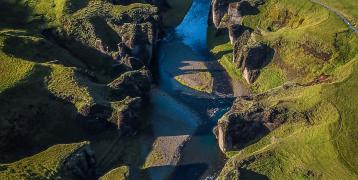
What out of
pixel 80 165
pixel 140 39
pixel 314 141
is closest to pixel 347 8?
pixel 314 141

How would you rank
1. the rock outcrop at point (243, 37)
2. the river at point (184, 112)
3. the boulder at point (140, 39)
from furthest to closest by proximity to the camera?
1. the boulder at point (140, 39)
2. the rock outcrop at point (243, 37)
3. the river at point (184, 112)

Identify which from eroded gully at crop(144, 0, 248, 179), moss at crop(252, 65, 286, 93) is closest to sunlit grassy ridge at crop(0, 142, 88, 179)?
eroded gully at crop(144, 0, 248, 179)

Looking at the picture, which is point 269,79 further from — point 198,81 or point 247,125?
point 247,125

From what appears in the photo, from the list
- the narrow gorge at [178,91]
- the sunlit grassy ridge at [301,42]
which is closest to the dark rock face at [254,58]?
the narrow gorge at [178,91]

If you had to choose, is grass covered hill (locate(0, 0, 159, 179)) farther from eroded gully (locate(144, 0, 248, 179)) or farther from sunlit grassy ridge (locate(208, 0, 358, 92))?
sunlit grassy ridge (locate(208, 0, 358, 92))

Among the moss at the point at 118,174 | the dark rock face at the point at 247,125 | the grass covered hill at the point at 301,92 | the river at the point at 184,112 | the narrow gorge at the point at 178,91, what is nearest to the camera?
the grass covered hill at the point at 301,92

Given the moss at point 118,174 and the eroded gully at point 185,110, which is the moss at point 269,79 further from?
the moss at point 118,174
